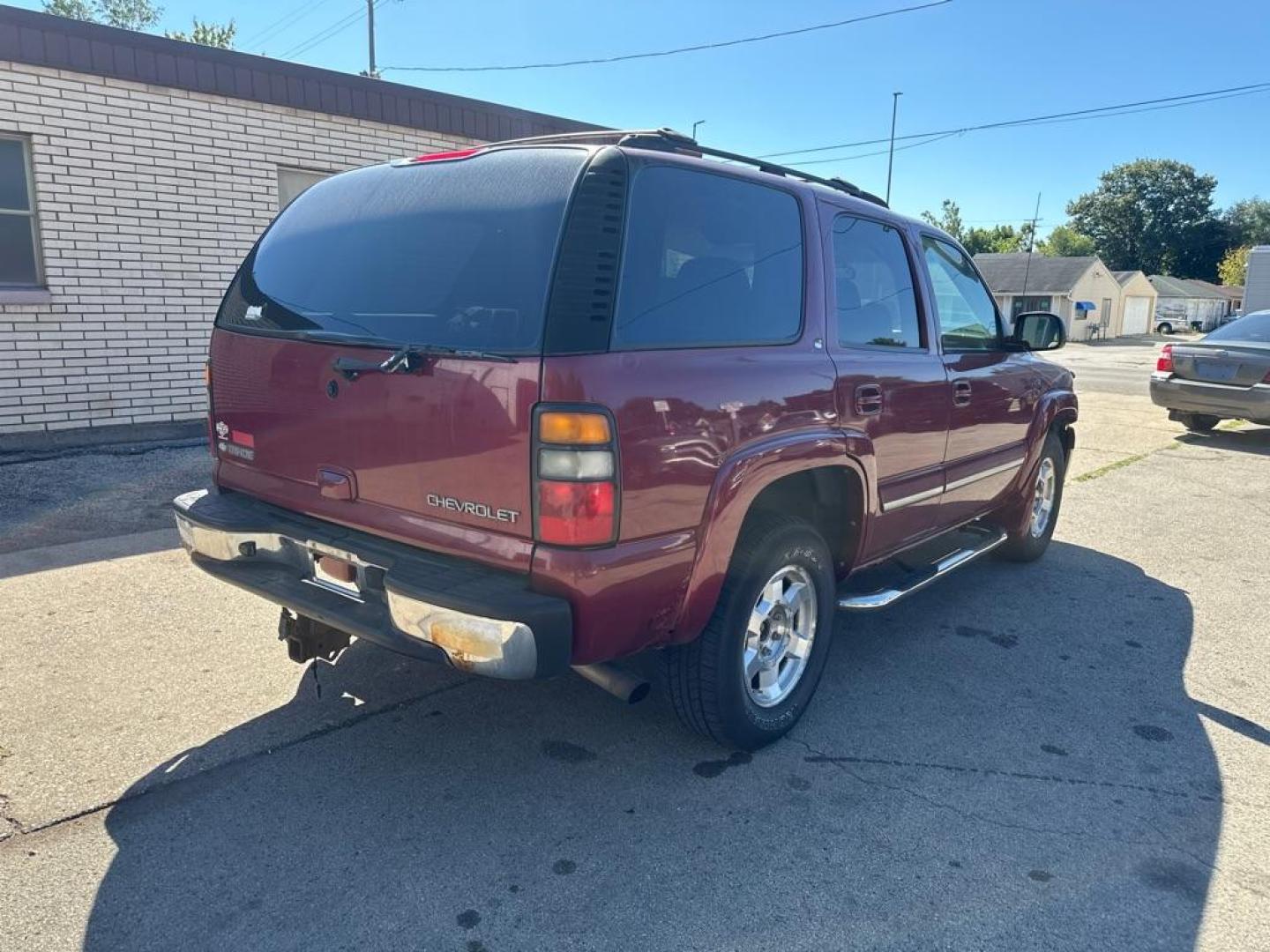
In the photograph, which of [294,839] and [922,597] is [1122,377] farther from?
[294,839]

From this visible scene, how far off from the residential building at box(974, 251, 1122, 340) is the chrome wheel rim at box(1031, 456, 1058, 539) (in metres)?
49.9

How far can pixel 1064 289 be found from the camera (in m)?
53.0

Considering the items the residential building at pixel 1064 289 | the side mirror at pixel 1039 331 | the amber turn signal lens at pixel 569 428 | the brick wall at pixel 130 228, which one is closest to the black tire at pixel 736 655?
the amber turn signal lens at pixel 569 428

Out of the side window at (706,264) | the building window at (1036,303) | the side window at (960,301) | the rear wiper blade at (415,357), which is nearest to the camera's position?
the rear wiper blade at (415,357)

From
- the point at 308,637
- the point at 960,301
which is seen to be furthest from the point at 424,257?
the point at 960,301

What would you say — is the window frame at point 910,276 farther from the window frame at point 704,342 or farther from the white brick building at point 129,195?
the white brick building at point 129,195

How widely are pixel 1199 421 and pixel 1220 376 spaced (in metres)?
1.14

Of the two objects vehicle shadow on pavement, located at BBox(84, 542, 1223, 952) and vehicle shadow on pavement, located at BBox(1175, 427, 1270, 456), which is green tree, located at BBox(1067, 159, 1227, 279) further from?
vehicle shadow on pavement, located at BBox(84, 542, 1223, 952)

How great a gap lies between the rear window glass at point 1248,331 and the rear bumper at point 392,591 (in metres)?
11.6

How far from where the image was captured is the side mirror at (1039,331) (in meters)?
5.23

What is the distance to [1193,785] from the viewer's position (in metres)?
3.25

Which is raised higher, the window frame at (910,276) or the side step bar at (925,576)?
the window frame at (910,276)

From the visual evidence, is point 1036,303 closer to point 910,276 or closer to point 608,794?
point 910,276

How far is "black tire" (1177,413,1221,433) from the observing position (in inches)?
462
